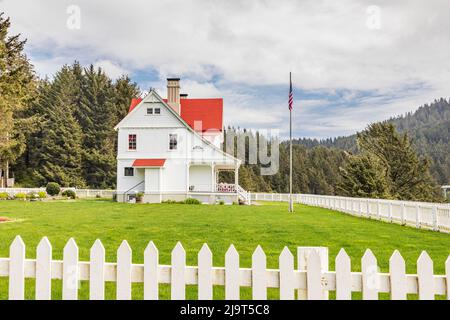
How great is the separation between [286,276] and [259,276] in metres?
0.23

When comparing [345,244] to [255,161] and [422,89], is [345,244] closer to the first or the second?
[422,89]

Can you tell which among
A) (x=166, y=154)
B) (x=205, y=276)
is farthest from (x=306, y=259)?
(x=166, y=154)

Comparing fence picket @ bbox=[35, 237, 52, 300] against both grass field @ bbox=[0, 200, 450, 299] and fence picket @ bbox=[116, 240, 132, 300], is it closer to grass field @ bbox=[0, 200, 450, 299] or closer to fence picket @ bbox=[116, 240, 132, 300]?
fence picket @ bbox=[116, 240, 132, 300]

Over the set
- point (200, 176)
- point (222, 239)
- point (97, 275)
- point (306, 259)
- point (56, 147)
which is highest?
point (56, 147)

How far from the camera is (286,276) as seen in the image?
3.38 metres

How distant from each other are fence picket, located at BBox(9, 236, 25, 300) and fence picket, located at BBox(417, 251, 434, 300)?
358 centimetres

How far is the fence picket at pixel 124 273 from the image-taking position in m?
3.62

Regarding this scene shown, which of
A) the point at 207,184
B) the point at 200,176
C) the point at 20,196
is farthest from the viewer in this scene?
the point at 200,176

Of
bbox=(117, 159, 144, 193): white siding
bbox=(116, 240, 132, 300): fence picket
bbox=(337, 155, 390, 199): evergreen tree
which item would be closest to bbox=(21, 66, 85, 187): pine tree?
bbox=(117, 159, 144, 193): white siding

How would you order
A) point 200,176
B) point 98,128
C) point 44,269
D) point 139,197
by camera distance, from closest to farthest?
point 44,269
point 139,197
point 200,176
point 98,128

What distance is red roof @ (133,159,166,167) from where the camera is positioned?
31484mm

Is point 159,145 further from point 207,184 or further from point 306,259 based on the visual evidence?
point 306,259

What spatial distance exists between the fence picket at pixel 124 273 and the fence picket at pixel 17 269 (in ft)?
3.11
